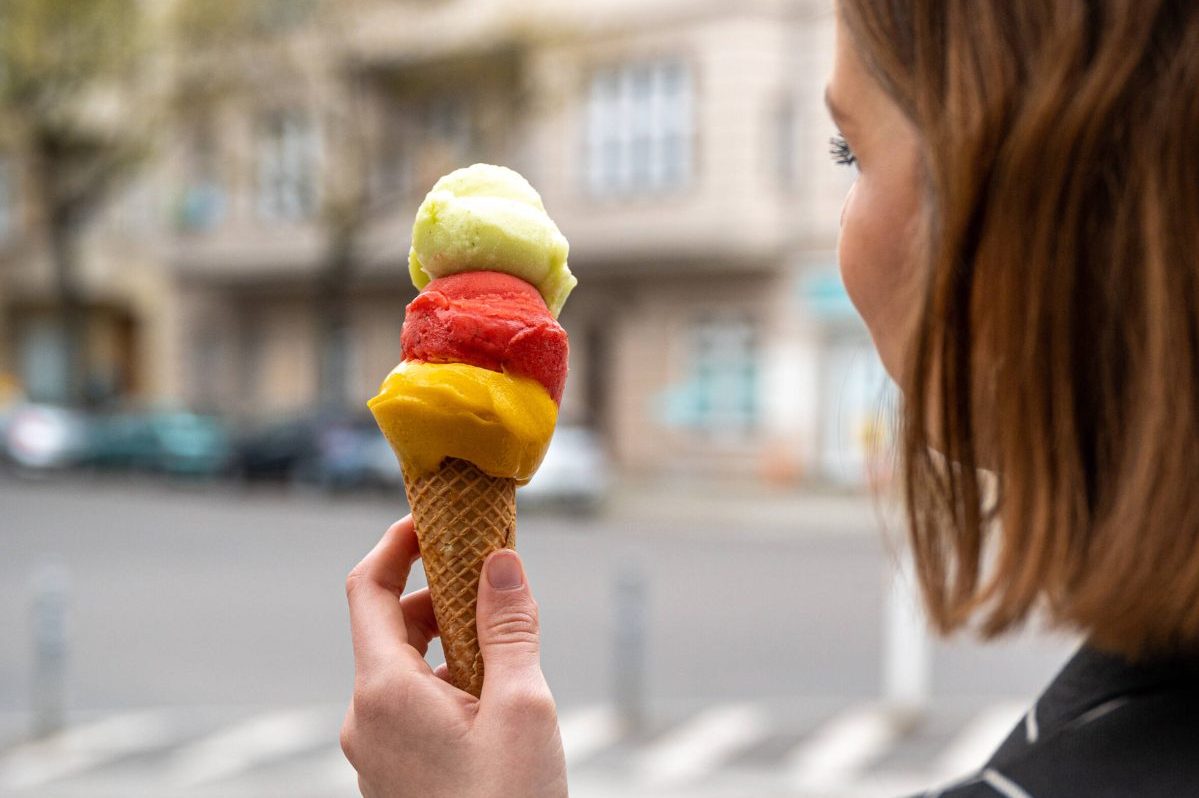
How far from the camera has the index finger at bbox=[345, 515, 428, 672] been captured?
1.33 m

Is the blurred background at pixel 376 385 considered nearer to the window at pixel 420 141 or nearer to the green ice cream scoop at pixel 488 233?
the window at pixel 420 141

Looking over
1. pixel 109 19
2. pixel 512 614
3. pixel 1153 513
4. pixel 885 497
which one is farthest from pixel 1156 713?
pixel 109 19

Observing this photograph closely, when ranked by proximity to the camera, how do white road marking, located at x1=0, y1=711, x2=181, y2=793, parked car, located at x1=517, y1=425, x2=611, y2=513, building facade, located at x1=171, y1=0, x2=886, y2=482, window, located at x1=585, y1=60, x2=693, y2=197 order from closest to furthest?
white road marking, located at x1=0, y1=711, x2=181, y2=793
parked car, located at x1=517, y1=425, x2=611, y2=513
building facade, located at x1=171, y1=0, x2=886, y2=482
window, located at x1=585, y1=60, x2=693, y2=197

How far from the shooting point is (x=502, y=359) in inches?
58.4

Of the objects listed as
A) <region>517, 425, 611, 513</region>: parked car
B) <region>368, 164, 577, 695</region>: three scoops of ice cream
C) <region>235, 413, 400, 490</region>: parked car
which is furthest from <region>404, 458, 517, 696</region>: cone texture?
<region>235, 413, 400, 490</region>: parked car

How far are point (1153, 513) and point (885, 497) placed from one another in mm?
560

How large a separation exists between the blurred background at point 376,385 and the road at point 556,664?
4cm

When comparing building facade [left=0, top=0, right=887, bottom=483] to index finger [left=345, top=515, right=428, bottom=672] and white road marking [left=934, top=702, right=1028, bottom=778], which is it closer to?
white road marking [left=934, top=702, right=1028, bottom=778]

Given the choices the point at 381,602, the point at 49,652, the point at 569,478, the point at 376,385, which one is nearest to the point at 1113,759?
the point at 381,602

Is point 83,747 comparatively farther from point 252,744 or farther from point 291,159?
point 291,159

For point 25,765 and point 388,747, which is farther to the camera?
point 25,765

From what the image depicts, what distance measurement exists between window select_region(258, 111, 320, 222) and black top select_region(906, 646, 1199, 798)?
80.0 feet

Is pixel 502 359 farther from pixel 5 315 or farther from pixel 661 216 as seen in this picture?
pixel 5 315

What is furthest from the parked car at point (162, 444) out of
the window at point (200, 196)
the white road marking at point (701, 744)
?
the white road marking at point (701, 744)
